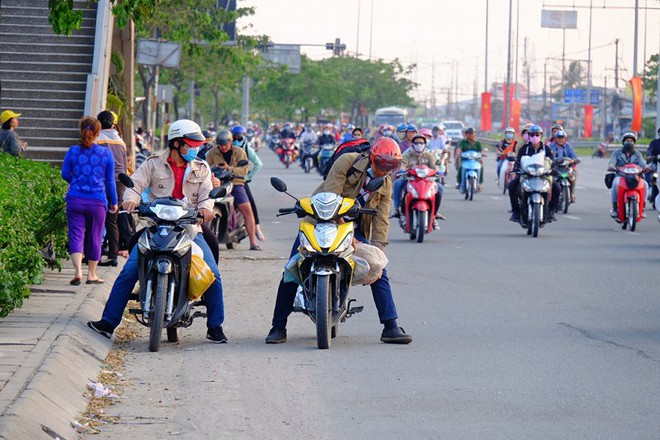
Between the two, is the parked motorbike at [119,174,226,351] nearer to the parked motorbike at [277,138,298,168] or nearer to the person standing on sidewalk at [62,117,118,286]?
the person standing on sidewalk at [62,117,118,286]

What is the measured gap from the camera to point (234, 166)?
17469 millimetres

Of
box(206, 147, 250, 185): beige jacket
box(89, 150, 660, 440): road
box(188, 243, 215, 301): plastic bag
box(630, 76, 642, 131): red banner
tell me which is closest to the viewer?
box(89, 150, 660, 440): road

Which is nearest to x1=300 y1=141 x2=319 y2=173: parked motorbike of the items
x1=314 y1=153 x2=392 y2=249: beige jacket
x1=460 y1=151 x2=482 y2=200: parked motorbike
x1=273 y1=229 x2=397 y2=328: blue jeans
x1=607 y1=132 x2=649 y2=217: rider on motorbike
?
x1=460 y1=151 x2=482 y2=200: parked motorbike

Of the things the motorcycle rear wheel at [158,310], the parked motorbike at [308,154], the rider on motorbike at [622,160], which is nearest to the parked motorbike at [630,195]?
the rider on motorbike at [622,160]

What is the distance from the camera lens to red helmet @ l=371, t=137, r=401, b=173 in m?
10.1

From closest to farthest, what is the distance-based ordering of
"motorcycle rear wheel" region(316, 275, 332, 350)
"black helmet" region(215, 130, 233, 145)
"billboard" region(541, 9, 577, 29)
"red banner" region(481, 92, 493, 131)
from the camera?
"motorcycle rear wheel" region(316, 275, 332, 350), "black helmet" region(215, 130, 233, 145), "billboard" region(541, 9, 577, 29), "red banner" region(481, 92, 493, 131)

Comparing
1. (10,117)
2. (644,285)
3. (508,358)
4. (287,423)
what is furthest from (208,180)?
(10,117)

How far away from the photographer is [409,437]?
7.12 m

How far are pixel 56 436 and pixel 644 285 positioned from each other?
360 inches

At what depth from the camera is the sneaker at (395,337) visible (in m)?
10.4

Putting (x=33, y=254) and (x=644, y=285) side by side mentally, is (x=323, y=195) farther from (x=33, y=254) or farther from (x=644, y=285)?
(x=644, y=285)

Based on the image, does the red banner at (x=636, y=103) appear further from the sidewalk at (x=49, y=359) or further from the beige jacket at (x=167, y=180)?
the beige jacket at (x=167, y=180)

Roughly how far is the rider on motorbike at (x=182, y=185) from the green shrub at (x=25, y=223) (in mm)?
728

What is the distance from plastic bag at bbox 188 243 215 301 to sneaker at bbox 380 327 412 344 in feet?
4.66
